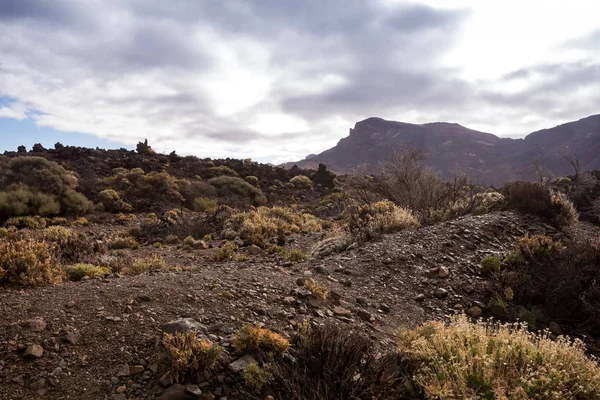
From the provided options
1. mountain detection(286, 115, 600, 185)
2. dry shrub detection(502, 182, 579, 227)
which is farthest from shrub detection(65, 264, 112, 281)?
mountain detection(286, 115, 600, 185)

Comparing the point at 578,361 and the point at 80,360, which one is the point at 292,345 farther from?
the point at 578,361

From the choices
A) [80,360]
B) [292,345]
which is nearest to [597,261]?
[292,345]

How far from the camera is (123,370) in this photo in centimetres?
313

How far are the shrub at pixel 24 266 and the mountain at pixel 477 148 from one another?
4868 centimetres

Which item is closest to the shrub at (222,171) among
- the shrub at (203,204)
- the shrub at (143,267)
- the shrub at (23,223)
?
the shrub at (203,204)

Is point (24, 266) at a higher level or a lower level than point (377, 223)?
higher

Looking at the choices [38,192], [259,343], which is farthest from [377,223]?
[38,192]

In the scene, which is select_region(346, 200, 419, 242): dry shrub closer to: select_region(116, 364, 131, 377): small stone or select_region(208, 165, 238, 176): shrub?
select_region(116, 364, 131, 377): small stone

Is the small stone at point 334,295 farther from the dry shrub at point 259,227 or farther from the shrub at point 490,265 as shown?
the dry shrub at point 259,227

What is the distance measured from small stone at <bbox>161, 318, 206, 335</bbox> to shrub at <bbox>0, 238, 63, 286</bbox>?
2177mm

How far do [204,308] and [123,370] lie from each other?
1227mm

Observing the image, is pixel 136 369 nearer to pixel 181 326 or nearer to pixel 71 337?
pixel 181 326

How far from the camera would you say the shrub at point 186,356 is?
3.01m

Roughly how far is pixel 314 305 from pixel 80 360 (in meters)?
2.89
